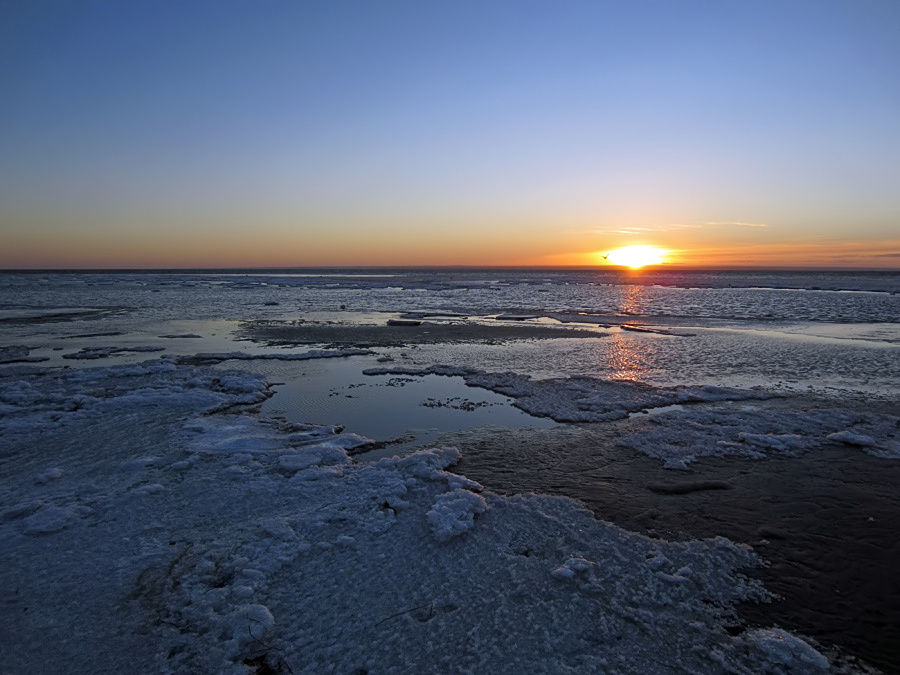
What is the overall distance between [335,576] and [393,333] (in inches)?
621

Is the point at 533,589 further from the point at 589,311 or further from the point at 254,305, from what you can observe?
the point at 254,305

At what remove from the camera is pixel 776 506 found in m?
6.20

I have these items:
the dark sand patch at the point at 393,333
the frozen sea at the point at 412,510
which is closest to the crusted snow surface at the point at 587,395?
the frozen sea at the point at 412,510

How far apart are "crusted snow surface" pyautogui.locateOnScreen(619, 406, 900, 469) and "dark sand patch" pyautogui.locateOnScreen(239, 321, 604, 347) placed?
9880 mm

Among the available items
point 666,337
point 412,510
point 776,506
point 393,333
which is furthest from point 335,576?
point 666,337

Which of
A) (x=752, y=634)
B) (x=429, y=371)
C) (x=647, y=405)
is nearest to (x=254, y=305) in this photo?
(x=429, y=371)

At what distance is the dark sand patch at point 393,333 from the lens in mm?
18594

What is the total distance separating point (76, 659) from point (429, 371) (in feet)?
32.7

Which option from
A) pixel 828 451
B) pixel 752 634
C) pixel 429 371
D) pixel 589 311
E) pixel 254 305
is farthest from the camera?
pixel 254 305

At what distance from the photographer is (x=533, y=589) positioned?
15.4ft

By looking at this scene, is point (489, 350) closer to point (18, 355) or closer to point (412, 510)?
point (412, 510)

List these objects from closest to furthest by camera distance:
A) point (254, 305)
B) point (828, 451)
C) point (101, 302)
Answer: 1. point (828, 451)
2. point (254, 305)
3. point (101, 302)

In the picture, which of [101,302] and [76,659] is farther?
[101,302]

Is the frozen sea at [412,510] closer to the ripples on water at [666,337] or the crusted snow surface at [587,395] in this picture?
the crusted snow surface at [587,395]
